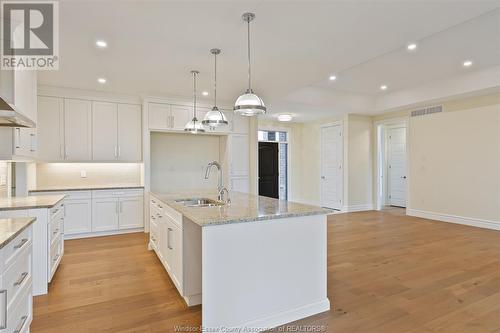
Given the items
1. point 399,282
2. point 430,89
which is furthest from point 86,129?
point 430,89

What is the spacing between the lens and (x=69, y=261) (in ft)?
12.3

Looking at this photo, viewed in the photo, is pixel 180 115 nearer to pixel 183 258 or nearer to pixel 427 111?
pixel 183 258

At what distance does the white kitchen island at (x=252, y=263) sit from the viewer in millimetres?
2027

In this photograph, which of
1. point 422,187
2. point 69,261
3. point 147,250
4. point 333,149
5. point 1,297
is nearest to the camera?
point 1,297

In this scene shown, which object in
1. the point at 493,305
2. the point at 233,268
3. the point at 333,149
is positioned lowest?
the point at 493,305

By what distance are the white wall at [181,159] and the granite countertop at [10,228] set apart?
3816mm

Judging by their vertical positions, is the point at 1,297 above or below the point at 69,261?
above

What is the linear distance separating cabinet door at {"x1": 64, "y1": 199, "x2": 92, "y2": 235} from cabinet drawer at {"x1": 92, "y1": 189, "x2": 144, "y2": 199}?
164mm

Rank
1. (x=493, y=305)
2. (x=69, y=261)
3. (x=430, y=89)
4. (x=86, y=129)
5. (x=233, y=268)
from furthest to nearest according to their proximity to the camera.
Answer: (x=430, y=89)
(x=86, y=129)
(x=69, y=261)
(x=493, y=305)
(x=233, y=268)

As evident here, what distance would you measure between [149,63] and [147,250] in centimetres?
274

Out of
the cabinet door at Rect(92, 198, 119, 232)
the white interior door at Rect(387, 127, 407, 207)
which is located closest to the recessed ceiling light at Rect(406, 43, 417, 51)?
the white interior door at Rect(387, 127, 407, 207)

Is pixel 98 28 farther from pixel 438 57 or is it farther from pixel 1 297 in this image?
→ pixel 438 57

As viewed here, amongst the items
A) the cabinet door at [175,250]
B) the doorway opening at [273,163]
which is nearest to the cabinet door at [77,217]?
the cabinet door at [175,250]

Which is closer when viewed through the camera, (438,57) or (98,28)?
(98,28)
